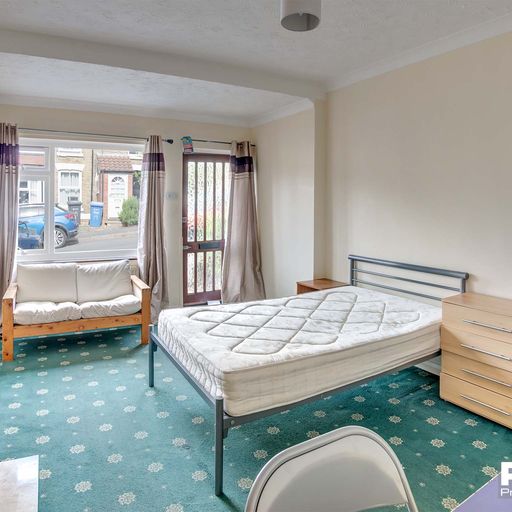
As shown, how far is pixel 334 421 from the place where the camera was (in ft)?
9.10

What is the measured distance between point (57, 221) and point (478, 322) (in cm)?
439

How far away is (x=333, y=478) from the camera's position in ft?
3.41

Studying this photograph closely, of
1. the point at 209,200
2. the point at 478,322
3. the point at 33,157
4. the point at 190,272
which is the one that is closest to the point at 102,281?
the point at 190,272

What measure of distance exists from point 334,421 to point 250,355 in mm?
862

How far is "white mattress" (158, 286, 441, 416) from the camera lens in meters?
2.23

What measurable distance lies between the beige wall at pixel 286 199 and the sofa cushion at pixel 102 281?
181 cm

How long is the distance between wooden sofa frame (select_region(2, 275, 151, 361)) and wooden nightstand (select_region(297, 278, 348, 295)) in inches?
62.6

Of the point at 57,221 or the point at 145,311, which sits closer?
the point at 145,311

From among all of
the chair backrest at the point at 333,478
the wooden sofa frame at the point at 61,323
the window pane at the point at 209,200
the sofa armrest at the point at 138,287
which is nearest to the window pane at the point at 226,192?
the window pane at the point at 209,200

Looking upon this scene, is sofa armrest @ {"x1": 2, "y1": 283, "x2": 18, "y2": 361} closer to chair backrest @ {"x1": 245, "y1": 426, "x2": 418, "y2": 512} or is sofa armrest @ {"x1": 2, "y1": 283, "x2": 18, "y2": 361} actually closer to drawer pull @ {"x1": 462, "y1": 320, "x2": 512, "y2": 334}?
chair backrest @ {"x1": 245, "y1": 426, "x2": 418, "y2": 512}

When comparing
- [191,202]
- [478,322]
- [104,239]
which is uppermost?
[191,202]

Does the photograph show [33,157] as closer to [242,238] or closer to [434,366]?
[242,238]

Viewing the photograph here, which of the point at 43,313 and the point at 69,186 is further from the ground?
the point at 69,186

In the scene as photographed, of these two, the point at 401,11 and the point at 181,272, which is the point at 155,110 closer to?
the point at 181,272
